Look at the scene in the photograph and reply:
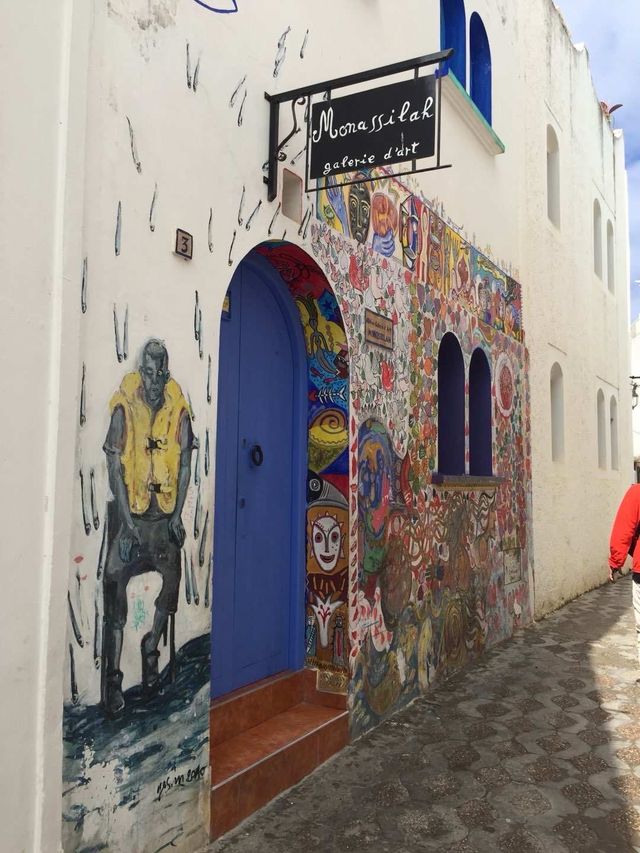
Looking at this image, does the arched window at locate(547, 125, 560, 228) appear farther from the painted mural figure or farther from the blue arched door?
the painted mural figure

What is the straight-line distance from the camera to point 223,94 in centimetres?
335

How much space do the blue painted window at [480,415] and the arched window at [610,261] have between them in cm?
729

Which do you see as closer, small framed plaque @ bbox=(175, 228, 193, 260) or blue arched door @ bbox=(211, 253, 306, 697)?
small framed plaque @ bbox=(175, 228, 193, 260)

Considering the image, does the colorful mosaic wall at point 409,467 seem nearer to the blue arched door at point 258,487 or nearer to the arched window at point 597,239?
the blue arched door at point 258,487

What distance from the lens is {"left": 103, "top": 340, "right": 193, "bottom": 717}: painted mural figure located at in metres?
2.71

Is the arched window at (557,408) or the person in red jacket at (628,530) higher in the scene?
the arched window at (557,408)

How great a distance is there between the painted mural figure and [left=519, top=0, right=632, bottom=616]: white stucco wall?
5938mm

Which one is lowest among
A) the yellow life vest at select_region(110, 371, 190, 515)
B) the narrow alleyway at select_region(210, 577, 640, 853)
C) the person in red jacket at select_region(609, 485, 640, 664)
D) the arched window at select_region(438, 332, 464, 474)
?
the narrow alleyway at select_region(210, 577, 640, 853)

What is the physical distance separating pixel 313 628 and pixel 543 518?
495 centimetres

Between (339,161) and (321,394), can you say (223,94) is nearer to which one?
(339,161)

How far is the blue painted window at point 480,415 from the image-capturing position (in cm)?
694
